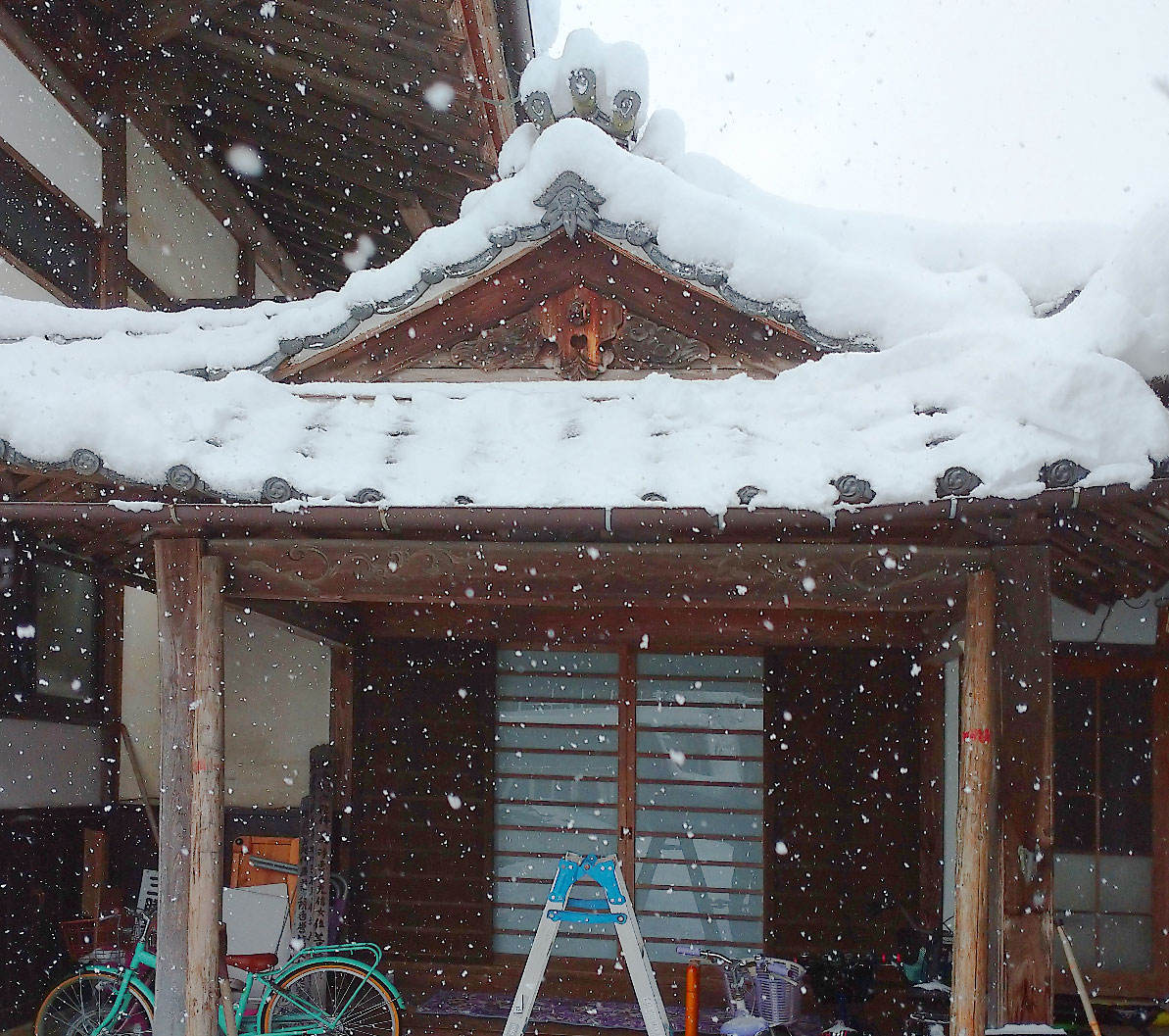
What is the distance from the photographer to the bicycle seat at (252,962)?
6.95 meters

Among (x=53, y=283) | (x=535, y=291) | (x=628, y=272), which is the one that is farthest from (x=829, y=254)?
(x=53, y=283)

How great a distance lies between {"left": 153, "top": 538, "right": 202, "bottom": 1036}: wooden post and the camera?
17.9ft

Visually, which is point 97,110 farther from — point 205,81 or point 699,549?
point 699,549

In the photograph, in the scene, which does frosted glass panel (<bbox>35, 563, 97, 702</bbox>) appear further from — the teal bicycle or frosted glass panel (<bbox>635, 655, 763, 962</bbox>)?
frosted glass panel (<bbox>635, 655, 763, 962</bbox>)

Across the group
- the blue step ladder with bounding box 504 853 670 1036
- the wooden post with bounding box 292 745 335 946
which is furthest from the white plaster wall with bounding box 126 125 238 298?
the blue step ladder with bounding box 504 853 670 1036

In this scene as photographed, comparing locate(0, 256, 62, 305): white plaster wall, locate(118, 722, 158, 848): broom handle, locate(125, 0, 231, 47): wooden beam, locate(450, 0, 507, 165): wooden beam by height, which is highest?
locate(125, 0, 231, 47): wooden beam

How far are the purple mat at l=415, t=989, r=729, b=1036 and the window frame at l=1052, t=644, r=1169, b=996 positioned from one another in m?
2.48

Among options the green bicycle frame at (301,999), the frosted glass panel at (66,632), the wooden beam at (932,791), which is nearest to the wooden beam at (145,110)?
the frosted glass panel at (66,632)

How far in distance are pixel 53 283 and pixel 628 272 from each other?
4251 mm

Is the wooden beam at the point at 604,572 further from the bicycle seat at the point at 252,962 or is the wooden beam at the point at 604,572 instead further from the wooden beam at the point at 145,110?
the wooden beam at the point at 145,110

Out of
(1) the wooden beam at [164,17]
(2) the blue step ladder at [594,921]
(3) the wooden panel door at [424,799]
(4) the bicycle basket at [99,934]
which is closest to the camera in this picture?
(2) the blue step ladder at [594,921]

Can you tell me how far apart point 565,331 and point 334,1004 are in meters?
4.47

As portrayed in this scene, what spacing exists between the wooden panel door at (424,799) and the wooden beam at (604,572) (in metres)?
2.90

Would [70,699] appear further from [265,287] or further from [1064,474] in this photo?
[1064,474]
